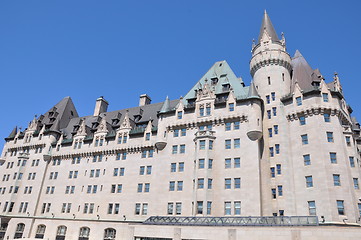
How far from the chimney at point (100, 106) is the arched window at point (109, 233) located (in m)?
30.8

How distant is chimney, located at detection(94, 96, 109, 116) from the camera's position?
71050 millimetres

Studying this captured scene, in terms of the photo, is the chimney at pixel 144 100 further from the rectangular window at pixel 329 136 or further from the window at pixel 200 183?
the rectangular window at pixel 329 136

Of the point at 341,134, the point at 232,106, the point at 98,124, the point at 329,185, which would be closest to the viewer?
the point at 329,185

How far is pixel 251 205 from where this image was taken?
38.8m

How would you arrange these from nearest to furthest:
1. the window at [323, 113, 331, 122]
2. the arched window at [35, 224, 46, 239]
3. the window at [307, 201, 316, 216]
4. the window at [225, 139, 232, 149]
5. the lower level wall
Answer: the lower level wall < the window at [307, 201, 316, 216] < the window at [323, 113, 331, 122] < the window at [225, 139, 232, 149] < the arched window at [35, 224, 46, 239]

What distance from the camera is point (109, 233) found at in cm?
4869

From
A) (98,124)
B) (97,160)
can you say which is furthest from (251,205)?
(98,124)

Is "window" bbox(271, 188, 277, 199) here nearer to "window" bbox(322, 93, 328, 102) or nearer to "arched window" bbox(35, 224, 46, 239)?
"window" bbox(322, 93, 328, 102)

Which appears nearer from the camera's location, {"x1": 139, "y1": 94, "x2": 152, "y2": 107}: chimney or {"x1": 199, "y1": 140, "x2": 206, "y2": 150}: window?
{"x1": 199, "y1": 140, "x2": 206, "y2": 150}: window

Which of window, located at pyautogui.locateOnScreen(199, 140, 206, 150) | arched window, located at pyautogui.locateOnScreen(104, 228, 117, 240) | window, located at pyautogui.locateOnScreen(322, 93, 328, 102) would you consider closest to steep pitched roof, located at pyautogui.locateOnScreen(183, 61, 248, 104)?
window, located at pyautogui.locateOnScreen(199, 140, 206, 150)

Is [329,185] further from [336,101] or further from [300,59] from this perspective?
[300,59]

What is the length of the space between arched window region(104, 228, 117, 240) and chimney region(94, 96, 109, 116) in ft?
101

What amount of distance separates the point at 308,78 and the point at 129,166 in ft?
115

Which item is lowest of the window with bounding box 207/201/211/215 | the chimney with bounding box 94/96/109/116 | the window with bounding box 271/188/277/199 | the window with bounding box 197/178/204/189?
the window with bounding box 207/201/211/215
